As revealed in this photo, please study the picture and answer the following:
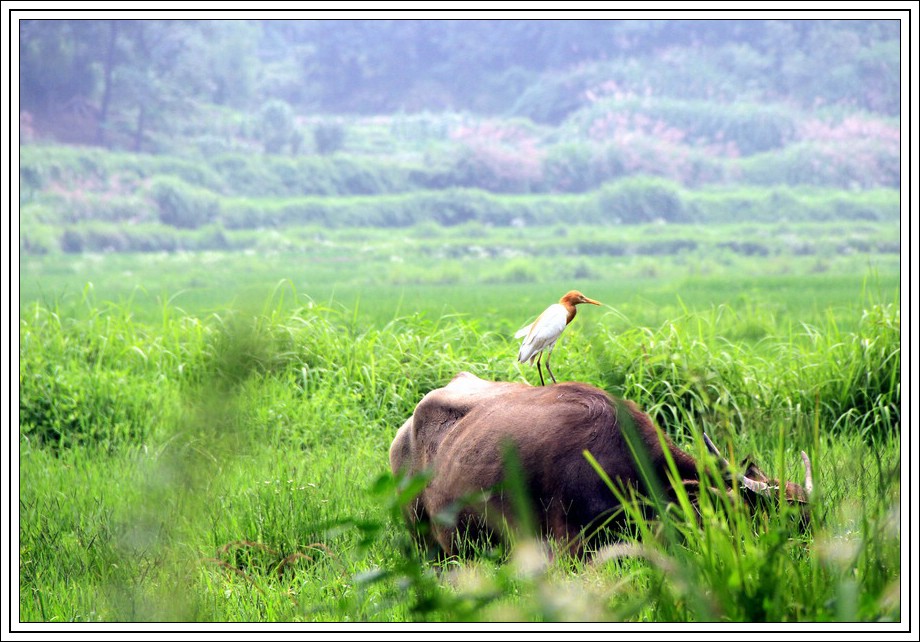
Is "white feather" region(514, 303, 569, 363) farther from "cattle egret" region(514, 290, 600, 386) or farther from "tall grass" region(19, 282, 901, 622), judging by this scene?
"tall grass" region(19, 282, 901, 622)

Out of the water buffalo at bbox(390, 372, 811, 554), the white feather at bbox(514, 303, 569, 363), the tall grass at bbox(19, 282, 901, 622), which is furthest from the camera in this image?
the white feather at bbox(514, 303, 569, 363)

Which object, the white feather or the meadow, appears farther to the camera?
the white feather

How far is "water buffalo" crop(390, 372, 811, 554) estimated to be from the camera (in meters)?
3.02

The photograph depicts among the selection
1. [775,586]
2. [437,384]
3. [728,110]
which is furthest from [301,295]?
[728,110]

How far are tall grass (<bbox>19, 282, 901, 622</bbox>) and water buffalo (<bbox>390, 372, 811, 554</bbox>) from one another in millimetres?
163

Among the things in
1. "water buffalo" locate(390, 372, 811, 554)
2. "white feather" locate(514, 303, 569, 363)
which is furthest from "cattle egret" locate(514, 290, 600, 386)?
"water buffalo" locate(390, 372, 811, 554)

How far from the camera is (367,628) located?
2.03 metres

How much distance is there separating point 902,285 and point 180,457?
9.05 ft

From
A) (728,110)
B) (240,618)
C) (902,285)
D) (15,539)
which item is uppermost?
(728,110)

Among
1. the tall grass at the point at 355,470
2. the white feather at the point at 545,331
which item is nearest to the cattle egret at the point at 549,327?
the white feather at the point at 545,331

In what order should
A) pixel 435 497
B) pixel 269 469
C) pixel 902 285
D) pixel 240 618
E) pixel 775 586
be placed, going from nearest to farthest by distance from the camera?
pixel 775 586 → pixel 240 618 → pixel 902 285 → pixel 435 497 → pixel 269 469

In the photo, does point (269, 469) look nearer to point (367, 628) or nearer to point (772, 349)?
point (367, 628)

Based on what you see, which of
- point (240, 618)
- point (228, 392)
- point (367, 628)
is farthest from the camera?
point (240, 618)

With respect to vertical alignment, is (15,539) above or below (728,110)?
below
